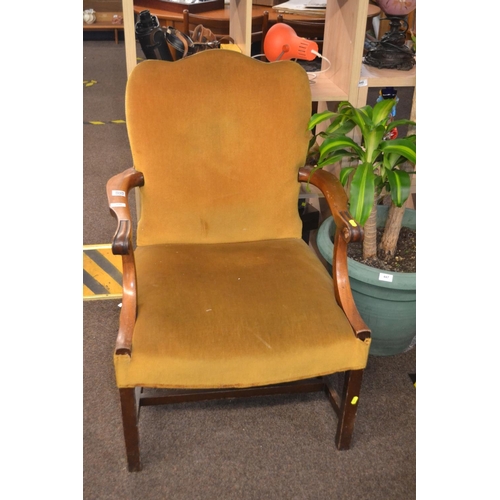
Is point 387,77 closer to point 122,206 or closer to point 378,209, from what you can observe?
point 378,209

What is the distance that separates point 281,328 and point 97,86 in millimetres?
4194

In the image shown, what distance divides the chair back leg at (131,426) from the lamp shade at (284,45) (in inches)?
52.2

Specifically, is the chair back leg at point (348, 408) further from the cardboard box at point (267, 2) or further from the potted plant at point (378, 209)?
the cardboard box at point (267, 2)

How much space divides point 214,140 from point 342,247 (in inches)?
20.5

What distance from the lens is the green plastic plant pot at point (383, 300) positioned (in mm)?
1709

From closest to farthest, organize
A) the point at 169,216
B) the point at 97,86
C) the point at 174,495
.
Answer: the point at 174,495 → the point at 169,216 → the point at 97,86

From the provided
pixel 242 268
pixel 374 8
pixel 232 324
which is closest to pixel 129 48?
pixel 242 268

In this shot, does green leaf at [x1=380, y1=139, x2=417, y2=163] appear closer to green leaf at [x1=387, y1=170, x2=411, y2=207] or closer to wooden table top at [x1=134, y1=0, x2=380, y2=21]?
green leaf at [x1=387, y1=170, x2=411, y2=207]

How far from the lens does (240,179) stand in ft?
5.57

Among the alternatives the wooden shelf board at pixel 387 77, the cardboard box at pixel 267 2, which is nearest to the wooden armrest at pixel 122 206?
the wooden shelf board at pixel 387 77

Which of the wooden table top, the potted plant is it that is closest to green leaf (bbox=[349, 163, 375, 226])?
the potted plant

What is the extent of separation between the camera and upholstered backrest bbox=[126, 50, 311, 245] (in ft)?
5.35

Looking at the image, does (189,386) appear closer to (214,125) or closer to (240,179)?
(240,179)

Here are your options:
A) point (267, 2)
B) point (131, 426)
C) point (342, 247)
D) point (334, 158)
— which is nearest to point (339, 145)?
point (334, 158)
